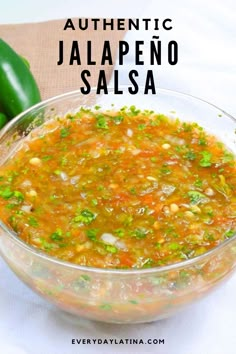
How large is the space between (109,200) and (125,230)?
0.18 metres

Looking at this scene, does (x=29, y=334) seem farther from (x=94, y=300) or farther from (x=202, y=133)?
(x=202, y=133)

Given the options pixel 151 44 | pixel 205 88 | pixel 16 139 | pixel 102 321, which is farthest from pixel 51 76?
pixel 102 321

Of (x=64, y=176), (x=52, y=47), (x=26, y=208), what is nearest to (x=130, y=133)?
(x=64, y=176)

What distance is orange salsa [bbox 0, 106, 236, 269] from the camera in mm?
2564

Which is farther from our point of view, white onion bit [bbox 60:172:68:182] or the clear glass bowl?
white onion bit [bbox 60:172:68:182]

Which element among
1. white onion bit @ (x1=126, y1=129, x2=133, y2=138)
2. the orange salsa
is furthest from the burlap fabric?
white onion bit @ (x1=126, y1=129, x2=133, y2=138)

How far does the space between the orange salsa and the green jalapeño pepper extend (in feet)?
2.14

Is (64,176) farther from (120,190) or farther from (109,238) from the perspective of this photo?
(109,238)

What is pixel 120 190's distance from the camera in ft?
9.15

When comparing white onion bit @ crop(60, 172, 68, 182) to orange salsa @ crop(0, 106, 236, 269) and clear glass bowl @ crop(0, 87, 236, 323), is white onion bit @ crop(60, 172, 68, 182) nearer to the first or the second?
orange salsa @ crop(0, 106, 236, 269)

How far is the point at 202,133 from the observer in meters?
3.23

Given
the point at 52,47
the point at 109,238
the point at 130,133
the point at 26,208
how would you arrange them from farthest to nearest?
1. the point at 52,47
2. the point at 130,133
3. the point at 26,208
4. the point at 109,238

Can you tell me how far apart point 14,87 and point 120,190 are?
1.38 meters

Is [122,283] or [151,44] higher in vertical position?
[151,44]
